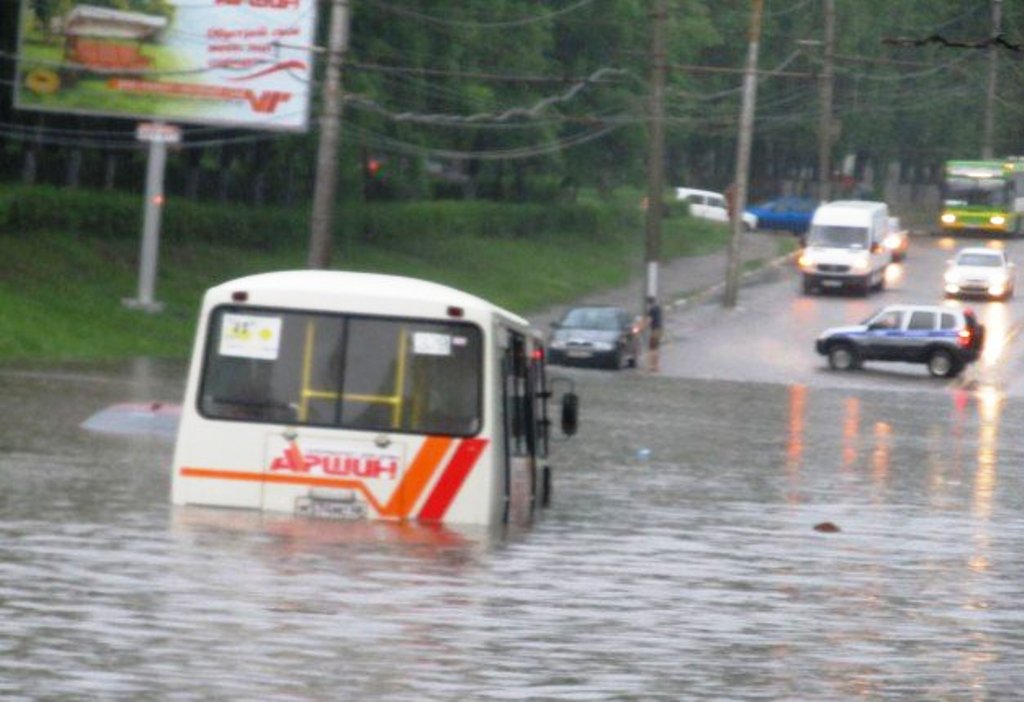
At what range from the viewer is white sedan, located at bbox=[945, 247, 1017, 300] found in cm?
6750

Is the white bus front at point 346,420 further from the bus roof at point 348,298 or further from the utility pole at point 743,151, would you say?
the utility pole at point 743,151

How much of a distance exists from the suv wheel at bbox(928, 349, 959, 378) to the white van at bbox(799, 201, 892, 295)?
16136mm

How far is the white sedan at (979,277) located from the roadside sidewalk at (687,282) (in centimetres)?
654

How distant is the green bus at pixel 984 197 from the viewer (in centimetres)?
8612

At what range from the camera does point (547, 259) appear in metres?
71.9

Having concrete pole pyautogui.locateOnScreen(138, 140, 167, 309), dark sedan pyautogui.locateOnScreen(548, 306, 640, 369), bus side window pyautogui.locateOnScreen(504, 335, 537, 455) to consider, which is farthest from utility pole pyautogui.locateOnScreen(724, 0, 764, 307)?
bus side window pyautogui.locateOnScreen(504, 335, 537, 455)

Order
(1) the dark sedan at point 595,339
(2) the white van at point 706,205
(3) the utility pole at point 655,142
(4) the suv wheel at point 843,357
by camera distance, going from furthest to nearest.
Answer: (2) the white van at point 706,205 → (3) the utility pole at point 655,142 → (4) the suv wheel at point 843,357 → (1) the dark sedan at point 595,339

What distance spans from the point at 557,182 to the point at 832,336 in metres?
31.6

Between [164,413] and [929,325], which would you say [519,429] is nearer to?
[164,413]

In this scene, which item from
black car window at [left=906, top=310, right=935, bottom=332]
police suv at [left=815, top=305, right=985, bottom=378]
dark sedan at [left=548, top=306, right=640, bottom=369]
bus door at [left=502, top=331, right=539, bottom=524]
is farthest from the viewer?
black car window at [left=906, top=310, right=935, bottom=332]

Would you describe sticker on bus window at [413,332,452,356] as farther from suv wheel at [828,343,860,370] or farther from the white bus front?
suv wheel at [828,343,860,370]

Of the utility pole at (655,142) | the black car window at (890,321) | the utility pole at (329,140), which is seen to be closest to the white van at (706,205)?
the utility pole at (655,142)

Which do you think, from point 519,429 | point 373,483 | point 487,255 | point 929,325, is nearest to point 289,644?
point 373,483

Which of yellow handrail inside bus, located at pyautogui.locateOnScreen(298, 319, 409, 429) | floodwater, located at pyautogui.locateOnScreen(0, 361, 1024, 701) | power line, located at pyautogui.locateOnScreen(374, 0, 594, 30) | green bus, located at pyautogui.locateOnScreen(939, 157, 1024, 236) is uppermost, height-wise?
power line, located at pyautogui.locateOnScreen(374, 0, 594, 30)
